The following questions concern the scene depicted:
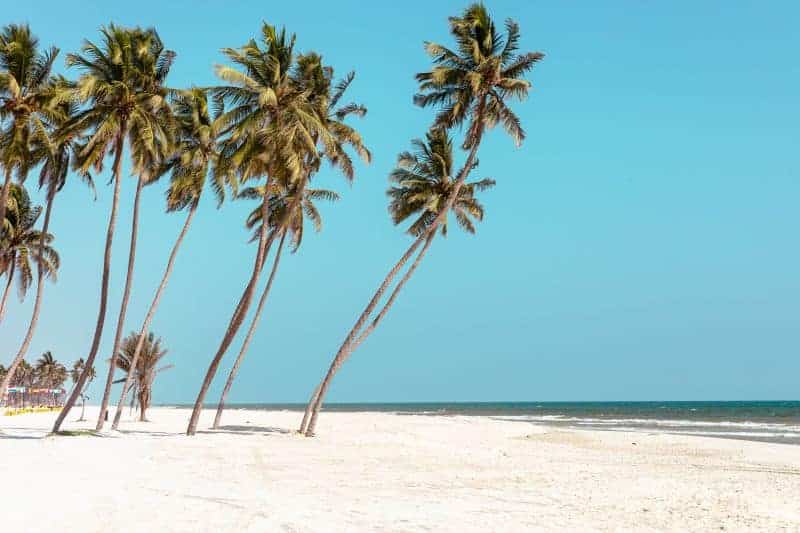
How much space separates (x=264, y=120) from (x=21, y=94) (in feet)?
26.3

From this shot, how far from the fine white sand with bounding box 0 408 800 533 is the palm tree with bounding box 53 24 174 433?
6572 mm

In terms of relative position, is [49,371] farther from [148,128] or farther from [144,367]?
[148,128]

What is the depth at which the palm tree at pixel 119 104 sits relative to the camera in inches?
771

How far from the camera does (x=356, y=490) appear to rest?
10164 millimetres

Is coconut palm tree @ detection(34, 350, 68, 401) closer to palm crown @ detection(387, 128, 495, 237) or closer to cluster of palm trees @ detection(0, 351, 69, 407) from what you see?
cluster of palm trees @ detection(0, 351, 69, 407)

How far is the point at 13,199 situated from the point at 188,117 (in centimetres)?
1009

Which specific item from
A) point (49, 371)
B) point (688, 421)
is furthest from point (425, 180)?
point (49, 371)

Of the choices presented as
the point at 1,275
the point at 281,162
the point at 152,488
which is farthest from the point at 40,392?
the point at 152,488

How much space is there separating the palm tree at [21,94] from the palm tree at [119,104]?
1421 millimetres

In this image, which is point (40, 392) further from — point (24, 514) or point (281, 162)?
point (24, 514)

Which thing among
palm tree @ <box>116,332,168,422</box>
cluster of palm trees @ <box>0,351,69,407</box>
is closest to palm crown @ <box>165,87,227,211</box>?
palm tree @ <box>116,332,168,422</box>

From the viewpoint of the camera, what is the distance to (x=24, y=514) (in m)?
7.14

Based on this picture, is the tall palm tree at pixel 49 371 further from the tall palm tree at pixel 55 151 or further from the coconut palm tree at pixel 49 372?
the tall palm tree at pixel 55 151

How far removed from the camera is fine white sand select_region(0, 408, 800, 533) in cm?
754
